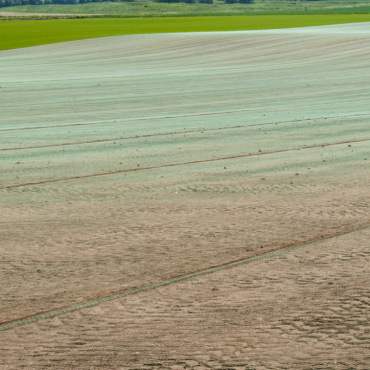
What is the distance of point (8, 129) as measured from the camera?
1232 cm

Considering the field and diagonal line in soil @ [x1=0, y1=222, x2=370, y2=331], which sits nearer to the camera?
the field

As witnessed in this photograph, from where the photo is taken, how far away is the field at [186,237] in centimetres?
388

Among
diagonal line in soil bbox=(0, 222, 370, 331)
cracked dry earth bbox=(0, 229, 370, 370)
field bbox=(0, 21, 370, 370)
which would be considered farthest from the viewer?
diagonal line in soil bbox=(0, 222, 370, 331)

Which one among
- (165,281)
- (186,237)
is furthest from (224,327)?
(186,237)

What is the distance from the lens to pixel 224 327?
4062mm

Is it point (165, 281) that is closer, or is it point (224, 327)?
point (224, 327)

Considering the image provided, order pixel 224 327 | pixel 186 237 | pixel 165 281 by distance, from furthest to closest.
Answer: pixel 186 237 → pixel 165 281 → pixel 224 327

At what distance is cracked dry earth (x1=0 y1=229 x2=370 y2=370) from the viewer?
367 centimetres

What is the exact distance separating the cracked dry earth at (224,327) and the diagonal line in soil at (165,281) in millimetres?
73

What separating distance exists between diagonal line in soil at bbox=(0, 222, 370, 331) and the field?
0.02m

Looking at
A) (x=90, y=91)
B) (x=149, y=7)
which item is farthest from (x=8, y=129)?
(x=149, y=7)

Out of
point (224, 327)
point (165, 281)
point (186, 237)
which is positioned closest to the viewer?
point (224, 327)

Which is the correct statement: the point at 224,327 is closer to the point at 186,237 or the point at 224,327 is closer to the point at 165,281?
the point at 165,281

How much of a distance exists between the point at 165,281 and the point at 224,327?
881mm
